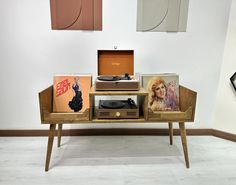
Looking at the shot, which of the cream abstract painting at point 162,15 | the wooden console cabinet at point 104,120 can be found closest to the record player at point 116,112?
the wooden console cabinet at point 104,120

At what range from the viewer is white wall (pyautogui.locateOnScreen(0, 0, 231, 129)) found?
1647 millimetres

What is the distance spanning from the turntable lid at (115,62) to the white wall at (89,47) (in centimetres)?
20

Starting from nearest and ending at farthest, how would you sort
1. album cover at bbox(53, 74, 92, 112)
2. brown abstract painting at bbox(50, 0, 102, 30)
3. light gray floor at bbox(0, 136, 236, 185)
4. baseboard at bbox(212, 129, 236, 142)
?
light gray floor at bbox(0, 136, 236, 185) < album cover at bbox(53, 74, 92, 112) < brown abstract painting at bbox(50, 0, 102, 30) < baseboard at bbox(212, 129, 236, 142)

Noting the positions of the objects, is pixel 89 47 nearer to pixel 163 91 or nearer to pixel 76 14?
pixel 76 14

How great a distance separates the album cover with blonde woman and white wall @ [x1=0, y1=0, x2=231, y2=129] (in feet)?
0.85

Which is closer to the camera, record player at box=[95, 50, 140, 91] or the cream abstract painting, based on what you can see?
record player at box=[95, 50, 140, 91]

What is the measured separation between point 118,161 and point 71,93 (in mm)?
602

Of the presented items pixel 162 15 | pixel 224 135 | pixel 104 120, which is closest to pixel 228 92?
pixel 224 135

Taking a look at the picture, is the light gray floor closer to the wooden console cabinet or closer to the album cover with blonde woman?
the wooden console cabinet

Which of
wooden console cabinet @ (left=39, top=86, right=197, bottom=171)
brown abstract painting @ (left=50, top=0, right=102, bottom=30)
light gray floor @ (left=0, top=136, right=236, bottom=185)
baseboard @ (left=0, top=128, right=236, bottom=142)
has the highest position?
brown abstract painting @ (left=50, top=0, right=102, bottom=30)

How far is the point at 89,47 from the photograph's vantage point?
1703 millimetres

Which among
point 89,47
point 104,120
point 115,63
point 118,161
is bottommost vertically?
Answer: point 118,161

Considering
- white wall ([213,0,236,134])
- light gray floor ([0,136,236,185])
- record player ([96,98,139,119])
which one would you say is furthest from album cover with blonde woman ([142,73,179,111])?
white wall ([213,0,236,134])

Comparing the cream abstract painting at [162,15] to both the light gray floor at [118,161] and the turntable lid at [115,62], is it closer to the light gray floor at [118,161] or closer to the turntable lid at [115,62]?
the turntable lid at [115,62]
